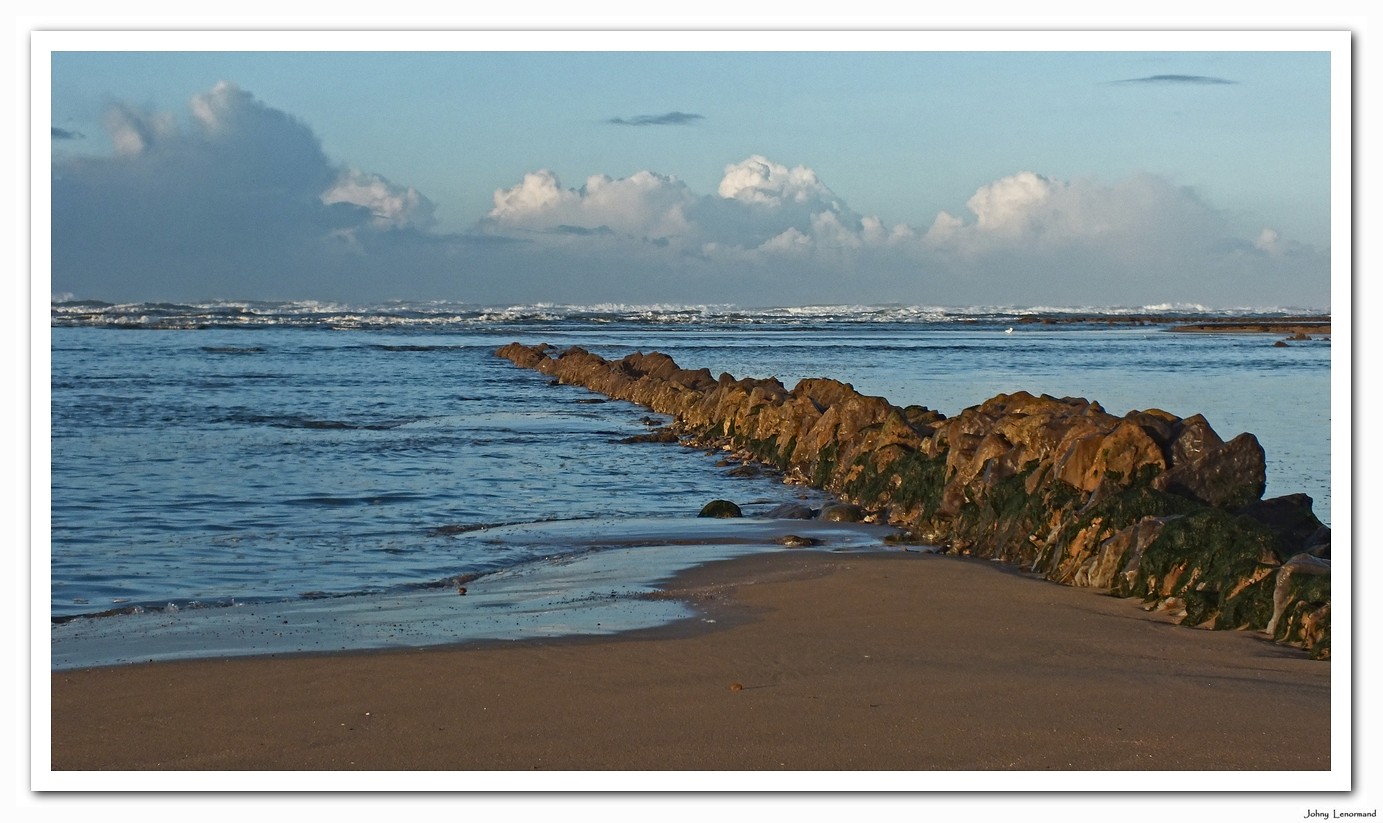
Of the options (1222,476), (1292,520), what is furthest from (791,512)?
(1292,520)

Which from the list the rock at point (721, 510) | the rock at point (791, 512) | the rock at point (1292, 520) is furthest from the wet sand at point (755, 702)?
the rock at point (721, 510)

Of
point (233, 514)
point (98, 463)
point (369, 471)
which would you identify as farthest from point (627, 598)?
point (98, 463)

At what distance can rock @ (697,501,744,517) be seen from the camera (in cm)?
1388

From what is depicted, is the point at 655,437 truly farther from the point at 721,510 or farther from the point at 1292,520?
the point at 1292,520

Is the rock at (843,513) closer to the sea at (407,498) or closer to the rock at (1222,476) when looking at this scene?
the sea at (407,498)

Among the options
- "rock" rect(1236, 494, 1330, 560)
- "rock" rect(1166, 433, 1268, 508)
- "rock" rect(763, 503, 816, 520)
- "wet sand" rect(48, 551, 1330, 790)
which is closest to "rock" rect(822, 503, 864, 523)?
"rock" rect(763, 503, 816, 520)

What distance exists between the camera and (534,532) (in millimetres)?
13188

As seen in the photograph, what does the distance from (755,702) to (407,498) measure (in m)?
9.47

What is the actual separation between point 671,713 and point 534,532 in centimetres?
684

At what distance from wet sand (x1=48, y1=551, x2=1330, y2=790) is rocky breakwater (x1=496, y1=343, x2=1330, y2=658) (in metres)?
0.39

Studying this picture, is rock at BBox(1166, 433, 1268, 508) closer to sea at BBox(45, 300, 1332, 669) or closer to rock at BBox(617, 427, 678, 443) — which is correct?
sea at BBox(45, 300, 1332, 669)

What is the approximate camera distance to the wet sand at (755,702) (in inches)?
231

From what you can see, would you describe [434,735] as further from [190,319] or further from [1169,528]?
[190,319]
